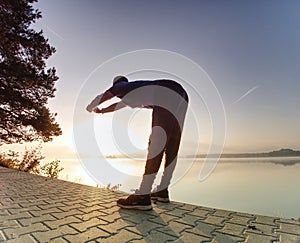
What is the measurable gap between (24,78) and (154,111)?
6485mm

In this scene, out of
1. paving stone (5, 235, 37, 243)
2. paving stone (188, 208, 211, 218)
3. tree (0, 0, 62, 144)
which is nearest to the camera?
paving stone (5, 235, 37, 243)

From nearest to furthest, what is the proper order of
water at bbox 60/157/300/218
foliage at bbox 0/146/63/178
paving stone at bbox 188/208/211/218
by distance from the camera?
paving stone at bbox 188/208/211/218 < water at bbox 60/157/300/218 < foliage at bbox 0/146/63/178

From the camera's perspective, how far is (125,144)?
3.13 meters

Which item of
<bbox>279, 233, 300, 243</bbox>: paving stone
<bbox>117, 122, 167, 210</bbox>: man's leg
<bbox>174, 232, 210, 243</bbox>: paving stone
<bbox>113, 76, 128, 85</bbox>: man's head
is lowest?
<bbox>174, 232, 210, 243</bbox>: paving stone

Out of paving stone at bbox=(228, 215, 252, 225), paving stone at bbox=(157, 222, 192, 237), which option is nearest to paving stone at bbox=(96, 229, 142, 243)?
paving stone at bbox=(157, 222, 192, 237)

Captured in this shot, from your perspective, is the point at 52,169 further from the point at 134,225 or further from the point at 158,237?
the point at 158,237

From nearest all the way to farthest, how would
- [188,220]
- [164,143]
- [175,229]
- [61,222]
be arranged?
[175,229] < [61,222] < [188,220] < [164,143]

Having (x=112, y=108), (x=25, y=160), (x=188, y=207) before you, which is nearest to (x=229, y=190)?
(x=188, y=207)

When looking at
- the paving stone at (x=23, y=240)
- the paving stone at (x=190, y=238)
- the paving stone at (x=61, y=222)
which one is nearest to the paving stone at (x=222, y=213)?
the paving stone at (x=190, y=238)

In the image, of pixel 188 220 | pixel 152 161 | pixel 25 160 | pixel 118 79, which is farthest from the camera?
pixel 25 160

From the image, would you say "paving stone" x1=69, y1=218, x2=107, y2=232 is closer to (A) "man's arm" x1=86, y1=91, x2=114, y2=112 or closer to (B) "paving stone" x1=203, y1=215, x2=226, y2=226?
(B) "paving stone" x1=203, y1=215, x2=226, y2=226

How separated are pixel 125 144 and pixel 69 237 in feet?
6.00

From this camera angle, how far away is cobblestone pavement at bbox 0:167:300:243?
54.3 inches

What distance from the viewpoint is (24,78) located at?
6.94m
